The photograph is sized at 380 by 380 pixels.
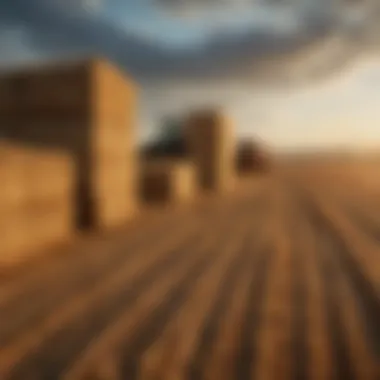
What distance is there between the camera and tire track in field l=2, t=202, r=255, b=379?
7.07 ft

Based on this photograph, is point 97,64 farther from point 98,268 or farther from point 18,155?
point 98,268

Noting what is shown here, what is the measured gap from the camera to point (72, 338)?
2545mm

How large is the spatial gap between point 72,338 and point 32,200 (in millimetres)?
2691

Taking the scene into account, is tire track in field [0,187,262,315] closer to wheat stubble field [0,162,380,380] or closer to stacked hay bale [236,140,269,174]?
wheat stubble field [0,162,380,380]

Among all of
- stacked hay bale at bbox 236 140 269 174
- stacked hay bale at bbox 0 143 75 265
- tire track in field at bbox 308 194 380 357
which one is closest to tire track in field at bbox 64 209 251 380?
tire track in field at bbox 308 194 380 357

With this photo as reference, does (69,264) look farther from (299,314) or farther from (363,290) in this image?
(363,290)

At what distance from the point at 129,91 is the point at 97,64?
4.86ft

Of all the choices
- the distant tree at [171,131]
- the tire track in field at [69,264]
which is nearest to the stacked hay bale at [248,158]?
the distant tree at [171,131]

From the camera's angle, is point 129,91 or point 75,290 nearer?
point 75,290

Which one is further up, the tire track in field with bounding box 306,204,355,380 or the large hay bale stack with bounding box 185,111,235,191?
the large hay bale stack with bounding box 185,111,235,191

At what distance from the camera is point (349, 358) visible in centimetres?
234

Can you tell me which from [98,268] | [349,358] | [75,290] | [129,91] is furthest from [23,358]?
[129,91]

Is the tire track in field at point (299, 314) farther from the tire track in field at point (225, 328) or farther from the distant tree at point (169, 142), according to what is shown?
the distant tree at point (169, 142)

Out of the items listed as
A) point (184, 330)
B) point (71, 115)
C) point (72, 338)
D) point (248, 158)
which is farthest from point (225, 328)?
point (248, 158)
